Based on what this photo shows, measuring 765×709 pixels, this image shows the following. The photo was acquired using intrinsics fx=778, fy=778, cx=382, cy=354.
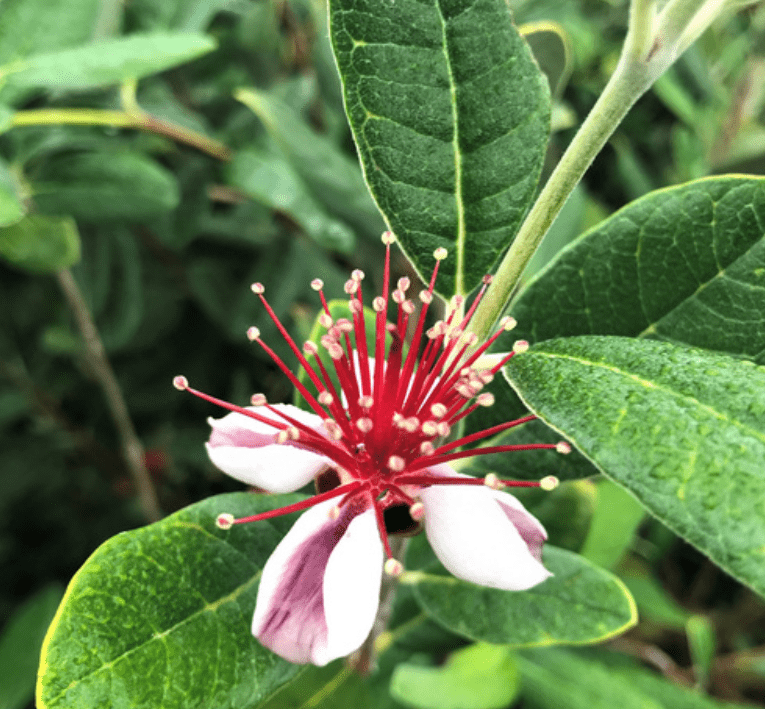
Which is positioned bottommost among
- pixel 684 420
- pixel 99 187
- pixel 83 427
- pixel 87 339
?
pixel 83 427

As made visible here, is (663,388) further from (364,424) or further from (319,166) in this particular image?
(319,166)

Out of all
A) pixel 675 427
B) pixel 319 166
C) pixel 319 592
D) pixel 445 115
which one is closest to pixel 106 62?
pixel 319 166

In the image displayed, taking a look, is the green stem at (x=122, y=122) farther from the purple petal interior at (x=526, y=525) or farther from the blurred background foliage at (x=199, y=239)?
the purple petal interior at (x=526, y=525)

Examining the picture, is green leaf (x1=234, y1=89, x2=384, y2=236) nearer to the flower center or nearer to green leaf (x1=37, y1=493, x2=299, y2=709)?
the flower center

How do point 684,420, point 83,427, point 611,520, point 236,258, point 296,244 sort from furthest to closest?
point 83,427 → point 236,258 → point 296,244 → point 611,520 → point 684,420

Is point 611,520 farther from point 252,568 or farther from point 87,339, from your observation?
point 87,339

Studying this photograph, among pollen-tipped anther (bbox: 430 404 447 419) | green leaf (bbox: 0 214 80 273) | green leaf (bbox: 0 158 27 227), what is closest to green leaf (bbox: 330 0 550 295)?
pollen-tipped anther (bbox: 430 404 447 419)

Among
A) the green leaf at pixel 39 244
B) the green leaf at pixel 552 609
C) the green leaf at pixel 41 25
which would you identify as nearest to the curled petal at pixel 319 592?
the green leaf at pixel 552 609

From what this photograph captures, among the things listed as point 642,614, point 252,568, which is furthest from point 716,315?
point 642,614
